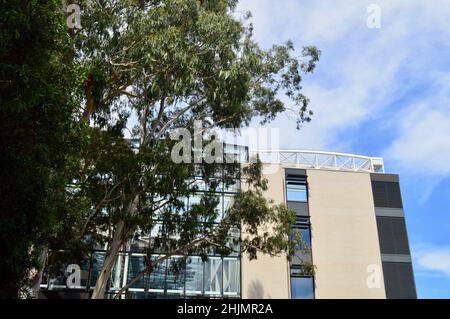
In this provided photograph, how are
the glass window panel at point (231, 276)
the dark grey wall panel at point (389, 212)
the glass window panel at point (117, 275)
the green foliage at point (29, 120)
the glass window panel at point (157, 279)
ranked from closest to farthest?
the green foliage at point (29, 120), the glass window panel at point (117, 275), the glass window panel at point (157, 279), the glass window panel at point (231, 276), the dark grey wall panel at point (389, 212)

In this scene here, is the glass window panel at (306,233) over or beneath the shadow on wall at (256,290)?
over

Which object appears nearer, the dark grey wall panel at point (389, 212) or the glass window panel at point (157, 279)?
the glass window panel at point (157, 279)

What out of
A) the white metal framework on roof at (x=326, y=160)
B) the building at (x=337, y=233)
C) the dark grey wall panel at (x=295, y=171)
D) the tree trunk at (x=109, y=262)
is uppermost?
the white metal framework on roof at (x=326, y=160)

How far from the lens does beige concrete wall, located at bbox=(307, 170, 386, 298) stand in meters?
23.2

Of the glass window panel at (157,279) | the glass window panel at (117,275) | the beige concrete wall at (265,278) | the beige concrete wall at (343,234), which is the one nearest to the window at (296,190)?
the beige concrete wall at (343,234)

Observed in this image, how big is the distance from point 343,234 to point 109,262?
14.4 meters

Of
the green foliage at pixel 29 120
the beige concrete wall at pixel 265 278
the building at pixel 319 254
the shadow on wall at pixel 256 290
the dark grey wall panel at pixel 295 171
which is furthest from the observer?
the dark grey wall panel at pixel 295 171

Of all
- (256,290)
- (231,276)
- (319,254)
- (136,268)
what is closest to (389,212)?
(319,254)

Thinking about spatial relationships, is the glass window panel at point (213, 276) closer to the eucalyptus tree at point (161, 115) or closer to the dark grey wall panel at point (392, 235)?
the eucalyptus tree at point (161, 115)

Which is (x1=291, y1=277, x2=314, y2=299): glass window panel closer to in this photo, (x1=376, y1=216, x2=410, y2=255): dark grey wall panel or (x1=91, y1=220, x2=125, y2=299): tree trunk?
(x1=376, y1=216, x2=410, y2=255): dark grey wall panel

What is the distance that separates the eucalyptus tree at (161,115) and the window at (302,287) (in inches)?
304

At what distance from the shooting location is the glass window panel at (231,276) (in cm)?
2139

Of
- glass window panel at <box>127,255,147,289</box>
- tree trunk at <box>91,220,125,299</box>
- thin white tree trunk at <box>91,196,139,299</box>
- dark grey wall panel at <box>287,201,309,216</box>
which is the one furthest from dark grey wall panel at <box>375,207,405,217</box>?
tree trunk at <box>91,220,125,299</box>

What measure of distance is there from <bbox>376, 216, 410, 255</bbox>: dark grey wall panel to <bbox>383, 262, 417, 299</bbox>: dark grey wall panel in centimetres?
73
